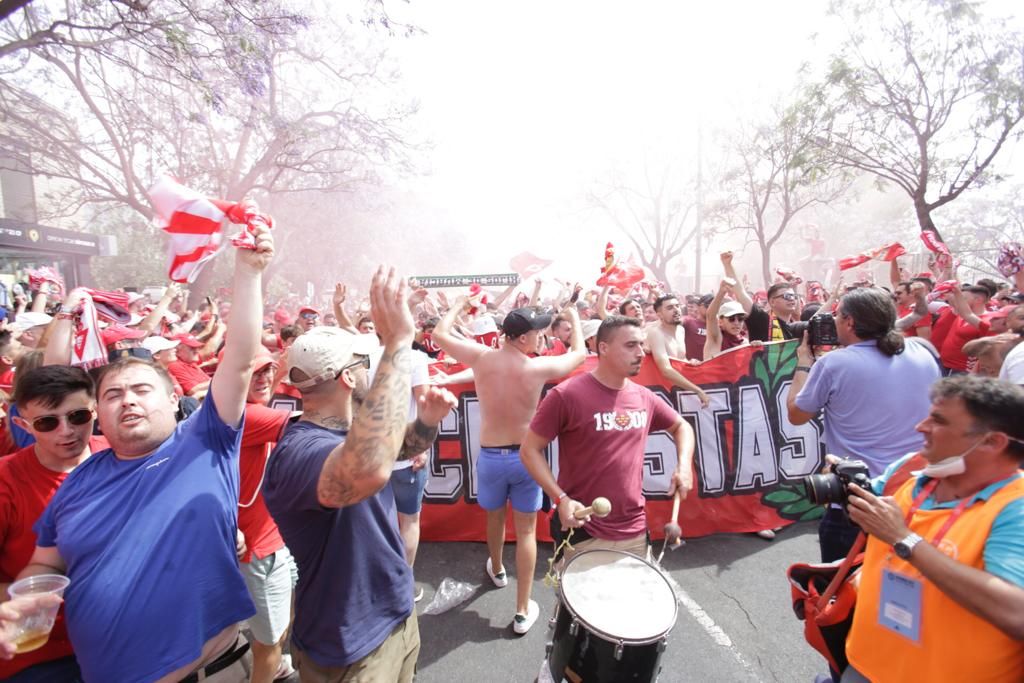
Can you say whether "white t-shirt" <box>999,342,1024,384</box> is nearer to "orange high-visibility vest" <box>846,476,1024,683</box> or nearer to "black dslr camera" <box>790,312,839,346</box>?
"black dslr camera" <box>790,312,839,346</box>

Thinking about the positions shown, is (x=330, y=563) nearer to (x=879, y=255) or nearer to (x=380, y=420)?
(x=380, y=420)

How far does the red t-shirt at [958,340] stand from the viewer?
18.3 ft

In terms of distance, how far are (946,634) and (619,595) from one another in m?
1.16

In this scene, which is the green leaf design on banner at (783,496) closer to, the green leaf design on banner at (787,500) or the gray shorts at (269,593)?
the green leaf design on banner at (787,500)

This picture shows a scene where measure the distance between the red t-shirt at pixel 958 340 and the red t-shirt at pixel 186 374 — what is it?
8.01m

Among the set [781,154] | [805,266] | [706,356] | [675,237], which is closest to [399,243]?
[675,237]

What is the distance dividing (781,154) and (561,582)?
23609 mm

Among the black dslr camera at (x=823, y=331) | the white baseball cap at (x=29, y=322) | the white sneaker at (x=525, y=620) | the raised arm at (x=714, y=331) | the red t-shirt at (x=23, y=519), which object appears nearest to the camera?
the red t-shirt at (x=23, y=519)

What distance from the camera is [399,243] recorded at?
48.4 metres

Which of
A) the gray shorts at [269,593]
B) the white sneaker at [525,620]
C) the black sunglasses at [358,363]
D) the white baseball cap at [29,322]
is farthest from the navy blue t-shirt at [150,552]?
the white baseball cap at [29,322]

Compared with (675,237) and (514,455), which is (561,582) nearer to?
(514,455)

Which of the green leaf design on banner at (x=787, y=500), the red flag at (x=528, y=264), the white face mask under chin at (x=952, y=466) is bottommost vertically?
the green leaf design on banner at (x=787, y=500)

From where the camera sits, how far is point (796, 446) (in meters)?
4.84

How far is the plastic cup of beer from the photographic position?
4.99 ft
